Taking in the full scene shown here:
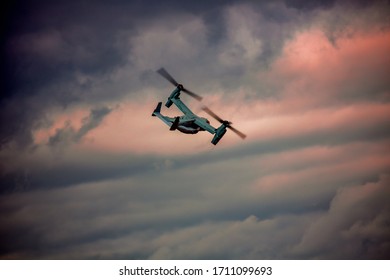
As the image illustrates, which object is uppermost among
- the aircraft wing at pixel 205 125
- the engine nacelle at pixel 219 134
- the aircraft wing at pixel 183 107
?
the aircraft wing at pixel 183 107

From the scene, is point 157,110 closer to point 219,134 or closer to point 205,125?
point 205,125

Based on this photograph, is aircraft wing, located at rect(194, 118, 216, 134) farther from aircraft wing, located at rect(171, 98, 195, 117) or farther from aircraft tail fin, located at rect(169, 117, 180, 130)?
aircraft tail fin, located at rect(169, 117, 180, 130)

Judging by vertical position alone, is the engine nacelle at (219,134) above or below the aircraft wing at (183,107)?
below

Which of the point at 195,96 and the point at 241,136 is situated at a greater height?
the point at 195,96

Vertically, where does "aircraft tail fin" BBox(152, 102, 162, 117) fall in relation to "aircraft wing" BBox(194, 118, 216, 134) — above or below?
above

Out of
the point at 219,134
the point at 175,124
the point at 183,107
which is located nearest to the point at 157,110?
the point at 183,107

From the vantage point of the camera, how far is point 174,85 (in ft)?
239

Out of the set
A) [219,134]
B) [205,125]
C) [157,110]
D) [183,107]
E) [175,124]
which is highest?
[157,110]

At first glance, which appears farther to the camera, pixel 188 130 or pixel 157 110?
pixel 157 110

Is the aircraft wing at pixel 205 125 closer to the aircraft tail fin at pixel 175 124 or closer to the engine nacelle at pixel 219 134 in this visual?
the engine nacelle at pixel 219 134

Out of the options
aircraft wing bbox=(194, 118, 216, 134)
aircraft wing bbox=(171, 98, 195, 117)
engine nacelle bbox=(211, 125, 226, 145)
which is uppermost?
aircraft wing bbox=(171, 98, 195, 117)
